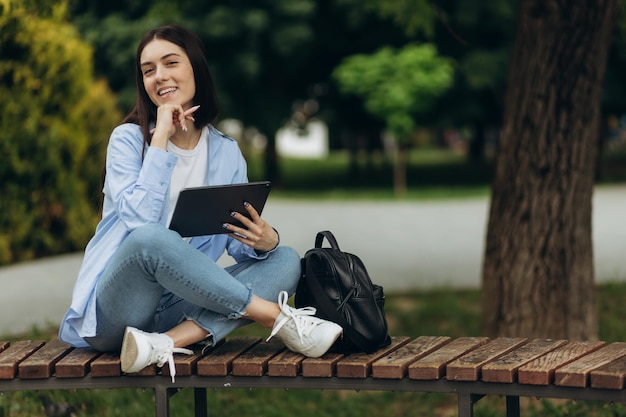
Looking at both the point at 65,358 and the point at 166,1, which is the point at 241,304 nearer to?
the point at 65,358

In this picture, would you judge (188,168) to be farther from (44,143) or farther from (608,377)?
(44,143)

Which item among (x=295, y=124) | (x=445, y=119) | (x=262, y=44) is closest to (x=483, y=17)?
(x=445, y=119)

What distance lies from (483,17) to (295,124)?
6.68 metres

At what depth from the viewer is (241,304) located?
11.5 ft

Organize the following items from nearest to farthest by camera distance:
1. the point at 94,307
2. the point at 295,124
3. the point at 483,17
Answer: the point at 94,307 → the point at 483,17 → the point at 295,124

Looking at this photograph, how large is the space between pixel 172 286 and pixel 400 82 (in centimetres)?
1766

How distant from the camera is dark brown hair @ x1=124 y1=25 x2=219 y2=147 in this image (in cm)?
373

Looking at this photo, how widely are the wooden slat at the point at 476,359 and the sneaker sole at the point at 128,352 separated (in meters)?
1.02

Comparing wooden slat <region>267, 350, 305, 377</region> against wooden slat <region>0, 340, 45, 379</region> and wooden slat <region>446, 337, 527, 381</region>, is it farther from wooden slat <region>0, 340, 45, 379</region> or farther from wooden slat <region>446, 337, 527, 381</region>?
wooden slat <region>0, 340, 45, 379</region>

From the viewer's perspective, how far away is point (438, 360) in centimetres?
337

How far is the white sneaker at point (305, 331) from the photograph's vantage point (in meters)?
3.44

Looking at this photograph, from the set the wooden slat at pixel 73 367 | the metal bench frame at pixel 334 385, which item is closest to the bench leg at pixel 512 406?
the metal bench frame at pixel 334 385

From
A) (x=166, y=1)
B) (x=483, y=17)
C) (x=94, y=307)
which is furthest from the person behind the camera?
(x=483, y=17)

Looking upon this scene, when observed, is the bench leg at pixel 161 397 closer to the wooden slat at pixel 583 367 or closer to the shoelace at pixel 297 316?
the shoelace at pixel 297 316
